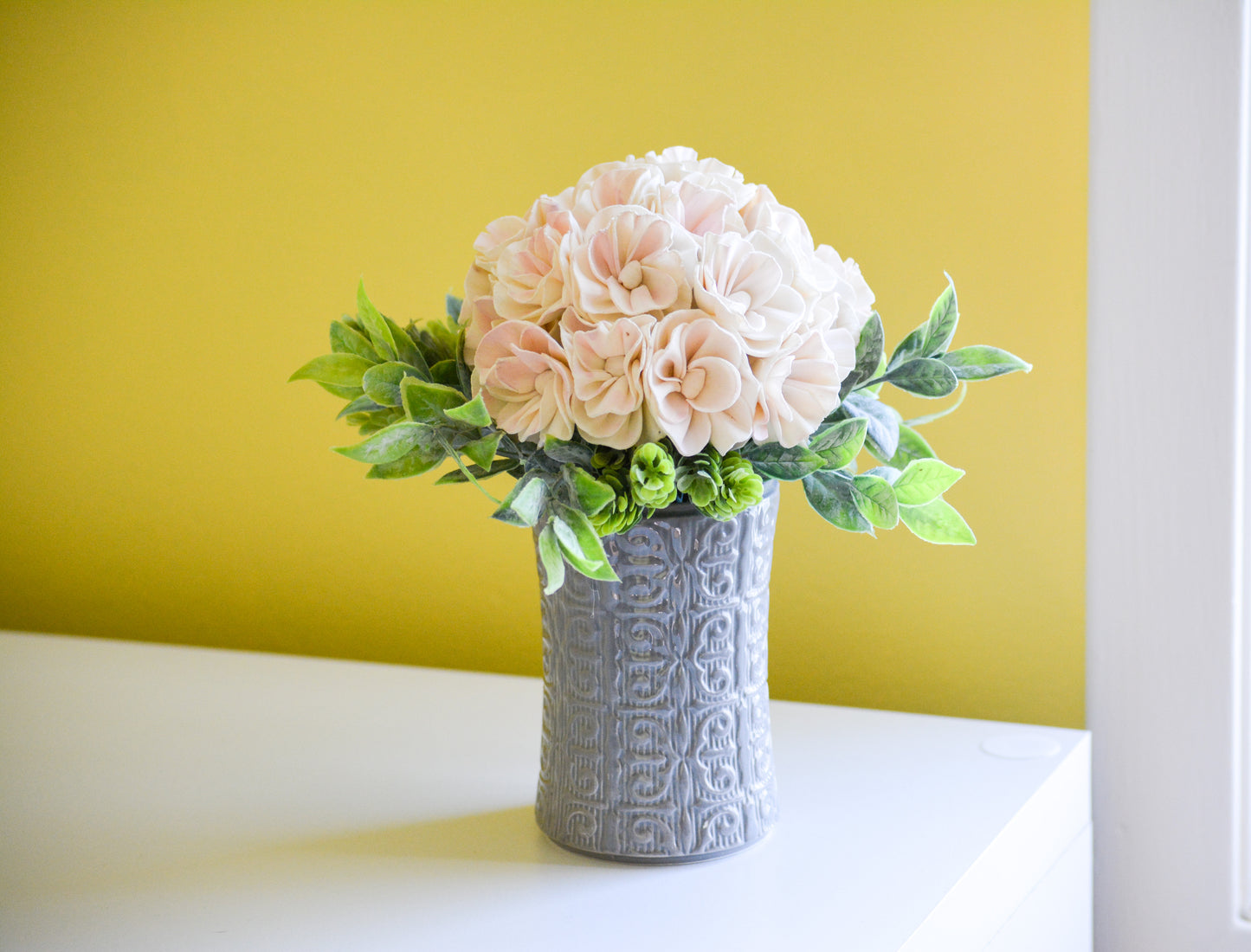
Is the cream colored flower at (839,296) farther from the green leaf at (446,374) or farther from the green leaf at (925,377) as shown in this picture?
the green leaf at (446,374)

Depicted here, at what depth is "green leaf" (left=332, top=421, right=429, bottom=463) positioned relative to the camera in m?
0.62

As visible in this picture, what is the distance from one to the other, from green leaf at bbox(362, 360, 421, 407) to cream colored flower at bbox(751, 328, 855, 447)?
202 millimetres

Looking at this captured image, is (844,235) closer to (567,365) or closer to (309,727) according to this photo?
(567,365)

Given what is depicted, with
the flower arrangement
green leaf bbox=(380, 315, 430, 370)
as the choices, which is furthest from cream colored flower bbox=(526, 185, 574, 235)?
green leaf bbox=(380, 315, 430, 370)

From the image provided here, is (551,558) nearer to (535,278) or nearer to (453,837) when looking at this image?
(535,278)

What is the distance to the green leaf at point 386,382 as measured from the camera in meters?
0.65

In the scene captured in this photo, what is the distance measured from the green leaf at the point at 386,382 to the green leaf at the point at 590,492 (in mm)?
115

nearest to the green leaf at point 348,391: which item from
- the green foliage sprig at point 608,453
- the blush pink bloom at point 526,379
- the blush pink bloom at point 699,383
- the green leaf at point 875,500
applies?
the green foliage sprig at point 608,453

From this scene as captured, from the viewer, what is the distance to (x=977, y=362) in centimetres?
73

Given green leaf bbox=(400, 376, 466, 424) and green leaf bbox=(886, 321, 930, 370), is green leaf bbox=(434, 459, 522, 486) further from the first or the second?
green leaf bbox=(886, 321, 930, 370)

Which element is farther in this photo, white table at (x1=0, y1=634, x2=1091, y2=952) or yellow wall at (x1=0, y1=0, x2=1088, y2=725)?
yellow wall at (x1=0, y1=0, x2=1088, y2=725)

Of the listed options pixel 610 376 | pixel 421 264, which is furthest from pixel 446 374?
pixel 421 264

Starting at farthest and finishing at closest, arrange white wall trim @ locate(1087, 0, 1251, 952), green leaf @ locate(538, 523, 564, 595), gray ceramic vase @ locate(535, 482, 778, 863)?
white wall trim @ locate(1087, 0, 1251, 952)
gray ceramic vase @ locate(535, 482, 778, 863)
green leaf @ locate(538, 523, 564, 595)

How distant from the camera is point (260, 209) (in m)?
1.37
